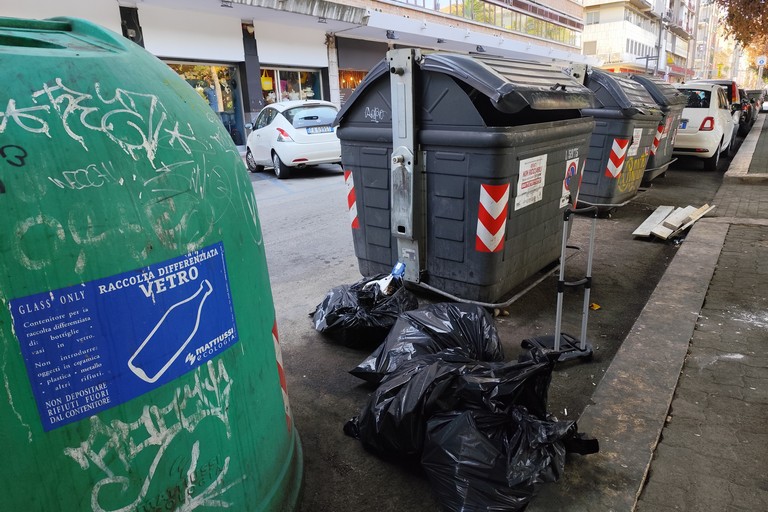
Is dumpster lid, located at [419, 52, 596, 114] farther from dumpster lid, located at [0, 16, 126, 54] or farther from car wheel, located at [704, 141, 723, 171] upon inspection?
car wheel, located at [704, 141, 723, 171]

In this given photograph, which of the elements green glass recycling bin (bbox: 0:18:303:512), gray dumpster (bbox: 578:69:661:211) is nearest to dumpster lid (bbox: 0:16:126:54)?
green glass recycling bin (bbox: 0:18:303:512)

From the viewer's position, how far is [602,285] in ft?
15.0

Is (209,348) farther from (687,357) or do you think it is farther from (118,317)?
(687,357)

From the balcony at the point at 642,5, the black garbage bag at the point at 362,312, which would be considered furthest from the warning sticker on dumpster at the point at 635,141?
the balcony at the point at 642,5

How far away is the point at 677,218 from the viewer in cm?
614

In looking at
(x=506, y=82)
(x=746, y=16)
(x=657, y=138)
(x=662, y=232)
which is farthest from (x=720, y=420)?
(x=746, y=16)

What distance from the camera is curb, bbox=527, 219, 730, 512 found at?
76.7 inches

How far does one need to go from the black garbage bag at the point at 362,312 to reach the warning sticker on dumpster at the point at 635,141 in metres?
4.86

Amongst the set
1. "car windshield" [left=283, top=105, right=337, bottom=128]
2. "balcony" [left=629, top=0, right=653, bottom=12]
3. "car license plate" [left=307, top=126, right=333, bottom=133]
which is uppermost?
"balcony" [left=629, top=0, right=653, bottom=12]

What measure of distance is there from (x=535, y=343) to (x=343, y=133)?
87.2 inches

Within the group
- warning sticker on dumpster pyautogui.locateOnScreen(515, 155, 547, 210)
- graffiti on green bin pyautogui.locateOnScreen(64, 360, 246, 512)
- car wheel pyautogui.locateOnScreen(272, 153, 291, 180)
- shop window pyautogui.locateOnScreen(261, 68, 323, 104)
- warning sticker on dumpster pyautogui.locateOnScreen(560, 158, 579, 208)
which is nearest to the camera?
graffiti on green bin pyautogui.locateOnScreen(64, 360, 246, 512)

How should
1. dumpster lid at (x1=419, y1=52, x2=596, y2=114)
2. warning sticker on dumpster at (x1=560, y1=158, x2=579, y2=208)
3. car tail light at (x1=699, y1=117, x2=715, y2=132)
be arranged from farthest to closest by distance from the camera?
1. car tail light at (x1=699, y1=117, x2=715, y2=132)
2. warning sticker on dumpster at (x1=560, y1=158, x2=579, y2=208)
3. dumpster lid at (x1=419, y1=52, x2=596, y2=114)

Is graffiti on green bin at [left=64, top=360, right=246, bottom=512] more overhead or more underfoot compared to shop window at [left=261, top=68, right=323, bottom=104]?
more underfoot

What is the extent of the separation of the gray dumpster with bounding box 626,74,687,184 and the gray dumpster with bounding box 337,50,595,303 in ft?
17.7
